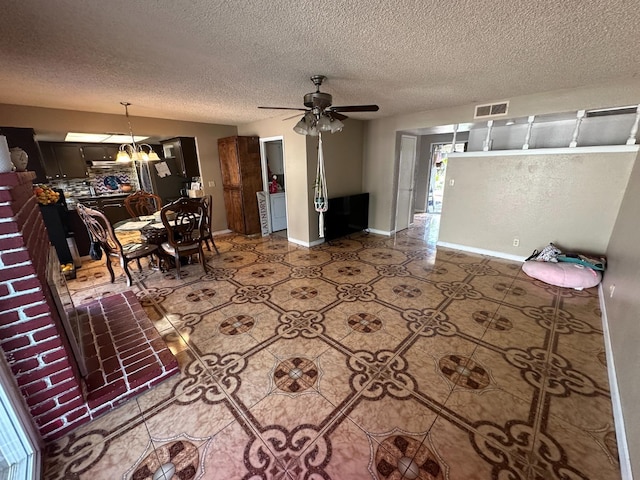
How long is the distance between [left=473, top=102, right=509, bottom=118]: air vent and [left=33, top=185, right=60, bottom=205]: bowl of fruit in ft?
18.9

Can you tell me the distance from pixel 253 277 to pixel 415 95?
3.11 meters

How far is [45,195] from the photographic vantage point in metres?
3.18

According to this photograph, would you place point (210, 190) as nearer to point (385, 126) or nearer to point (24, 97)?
point (24, 97)

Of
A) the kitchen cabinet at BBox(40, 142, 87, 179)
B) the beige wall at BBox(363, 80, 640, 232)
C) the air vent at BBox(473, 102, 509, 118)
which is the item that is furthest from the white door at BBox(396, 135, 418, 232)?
the kitchen cabinet at BBox(40, 142, 87, 179)

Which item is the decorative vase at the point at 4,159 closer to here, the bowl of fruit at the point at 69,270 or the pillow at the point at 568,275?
the bowl of fruit at the point at 69,270

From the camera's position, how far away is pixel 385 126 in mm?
4812

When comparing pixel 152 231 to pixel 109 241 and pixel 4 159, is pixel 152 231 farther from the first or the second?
pixel 4 159

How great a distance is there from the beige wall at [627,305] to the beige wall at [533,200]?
22 centimetres

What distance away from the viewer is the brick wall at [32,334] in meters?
1.15

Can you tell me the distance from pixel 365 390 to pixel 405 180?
4.59 meters

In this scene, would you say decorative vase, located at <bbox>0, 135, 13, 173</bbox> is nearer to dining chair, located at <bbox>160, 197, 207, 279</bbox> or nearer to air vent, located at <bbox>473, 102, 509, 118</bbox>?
dining chair, located at <bbox>160, 197, 207, 279</bbox>

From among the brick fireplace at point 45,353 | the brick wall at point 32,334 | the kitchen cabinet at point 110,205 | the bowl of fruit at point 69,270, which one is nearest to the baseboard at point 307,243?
the brick fireplace at point 45,353

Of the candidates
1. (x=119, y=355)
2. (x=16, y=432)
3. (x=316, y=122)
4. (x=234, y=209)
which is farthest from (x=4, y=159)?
A: (x=234, y=209)

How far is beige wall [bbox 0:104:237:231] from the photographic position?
3389 millimetres
